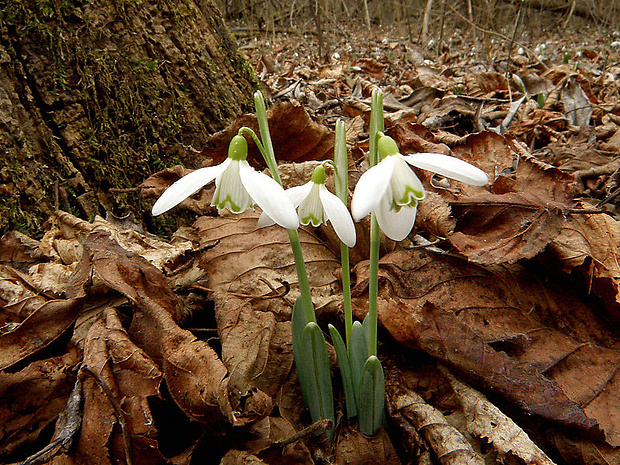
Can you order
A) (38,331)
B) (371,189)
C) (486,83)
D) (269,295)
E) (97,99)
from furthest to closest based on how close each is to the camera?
1. (486,83)
2. (97,99)
3. (269,295)
4. (38,331)
5. (371,189)

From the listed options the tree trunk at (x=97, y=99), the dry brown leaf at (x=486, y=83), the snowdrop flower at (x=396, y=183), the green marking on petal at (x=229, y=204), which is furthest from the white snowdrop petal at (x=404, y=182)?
the dry brown leaf at (x=486, y=83)

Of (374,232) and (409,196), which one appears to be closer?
(409,196)

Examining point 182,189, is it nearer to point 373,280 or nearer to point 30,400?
point 373,280

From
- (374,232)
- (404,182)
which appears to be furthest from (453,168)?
(374,232)

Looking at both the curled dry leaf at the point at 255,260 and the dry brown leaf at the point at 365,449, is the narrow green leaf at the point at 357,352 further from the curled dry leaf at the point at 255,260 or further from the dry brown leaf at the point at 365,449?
the curled dry leaf at the point at 255,260

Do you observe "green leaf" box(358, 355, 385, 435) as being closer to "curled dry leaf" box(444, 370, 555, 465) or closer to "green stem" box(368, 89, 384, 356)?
"green stem" box(368, 89, 384, 356)

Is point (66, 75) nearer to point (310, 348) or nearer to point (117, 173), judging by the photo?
point (117, 173)

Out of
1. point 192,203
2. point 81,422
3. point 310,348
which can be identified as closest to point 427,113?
point 192,203
